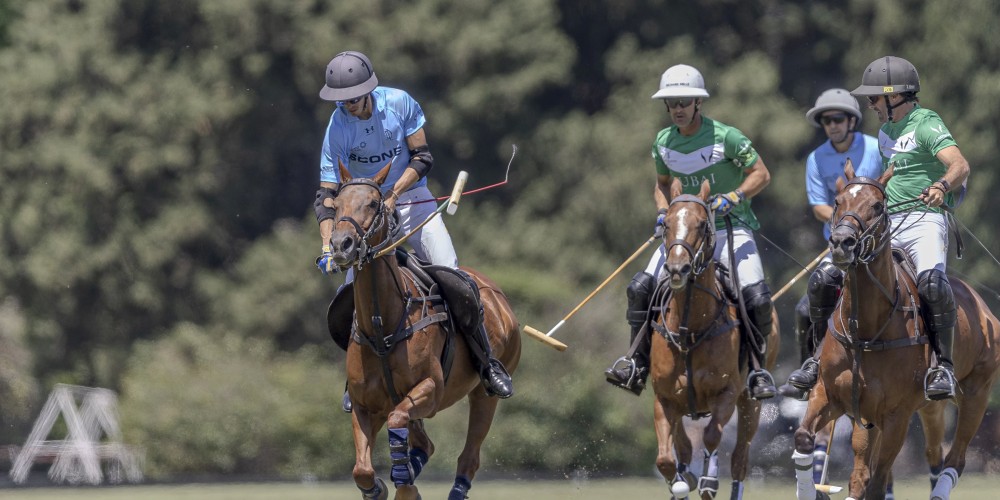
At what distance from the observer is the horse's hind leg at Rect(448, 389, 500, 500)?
32.9 ft

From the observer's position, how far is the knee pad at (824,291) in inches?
383

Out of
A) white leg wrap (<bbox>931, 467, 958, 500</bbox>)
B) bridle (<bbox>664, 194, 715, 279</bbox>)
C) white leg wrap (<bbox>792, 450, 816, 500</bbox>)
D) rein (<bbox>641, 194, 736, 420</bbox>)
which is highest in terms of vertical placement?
bridle (<bbox>664, 194, 715, 279</bbox>)

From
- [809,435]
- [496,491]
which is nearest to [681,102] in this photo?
[809,435]

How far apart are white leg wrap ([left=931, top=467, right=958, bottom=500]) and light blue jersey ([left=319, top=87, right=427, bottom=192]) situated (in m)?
4.05

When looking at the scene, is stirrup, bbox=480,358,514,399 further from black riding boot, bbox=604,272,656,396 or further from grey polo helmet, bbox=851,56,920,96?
Answer: grey polo helmet, bbox=851,56,920,96

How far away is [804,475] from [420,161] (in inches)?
117

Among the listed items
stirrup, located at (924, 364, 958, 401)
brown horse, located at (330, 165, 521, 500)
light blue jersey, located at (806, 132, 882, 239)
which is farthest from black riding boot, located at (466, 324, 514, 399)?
light blue jersey, located at (806, 132, 882, 239)

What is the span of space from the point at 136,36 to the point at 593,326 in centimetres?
702

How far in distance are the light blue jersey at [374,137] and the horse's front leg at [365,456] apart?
149 cm

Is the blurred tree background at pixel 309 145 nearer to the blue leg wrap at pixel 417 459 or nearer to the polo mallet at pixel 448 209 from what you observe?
the blue leg wrap at pixel 417 459

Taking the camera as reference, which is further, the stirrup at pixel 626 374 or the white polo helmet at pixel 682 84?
the white polo helmet at pixel 682 84

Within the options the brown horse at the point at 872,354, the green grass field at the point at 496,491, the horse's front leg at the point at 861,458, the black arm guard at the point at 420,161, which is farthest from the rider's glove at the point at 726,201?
the green grass field at the point at 496,491

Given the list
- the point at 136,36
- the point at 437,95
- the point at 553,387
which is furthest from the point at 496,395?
the point at 136,36

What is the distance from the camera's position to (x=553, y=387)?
1778cm
